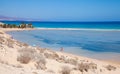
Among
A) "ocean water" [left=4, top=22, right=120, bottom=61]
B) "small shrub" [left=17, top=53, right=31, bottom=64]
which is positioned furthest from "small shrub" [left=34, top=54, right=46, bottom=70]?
"ocean water" [left=4, top=22, right=120, bottom=61]

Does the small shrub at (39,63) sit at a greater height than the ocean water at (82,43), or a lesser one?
greater

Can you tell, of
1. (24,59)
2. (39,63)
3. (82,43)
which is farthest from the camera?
(82,43)

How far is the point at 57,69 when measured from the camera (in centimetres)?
1157

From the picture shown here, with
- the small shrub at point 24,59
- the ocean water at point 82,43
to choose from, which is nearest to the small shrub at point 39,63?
the small shrub at point 24,59

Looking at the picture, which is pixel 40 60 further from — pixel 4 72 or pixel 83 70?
pixel 4 72

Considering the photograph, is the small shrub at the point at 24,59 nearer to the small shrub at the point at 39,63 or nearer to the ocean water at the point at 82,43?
the small shrub at the point at 39,63

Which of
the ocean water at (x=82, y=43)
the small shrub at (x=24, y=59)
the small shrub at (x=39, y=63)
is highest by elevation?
the small shrub at (x=24, y=59)

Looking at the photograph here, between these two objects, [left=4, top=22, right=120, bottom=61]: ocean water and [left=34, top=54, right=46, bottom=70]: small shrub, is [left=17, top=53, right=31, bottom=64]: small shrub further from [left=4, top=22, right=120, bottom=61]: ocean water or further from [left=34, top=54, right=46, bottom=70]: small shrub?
[left=4, top=22, right=120, bottom=61]: ocean water

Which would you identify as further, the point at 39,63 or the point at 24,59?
the point at 39,63

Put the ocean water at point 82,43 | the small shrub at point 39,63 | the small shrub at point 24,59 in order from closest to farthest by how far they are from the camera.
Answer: the small shrub at point 39,63 < the small shrub at point 24,59 < the ocean water at point 82,43

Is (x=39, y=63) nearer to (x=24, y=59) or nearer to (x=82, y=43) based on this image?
(x=24, y=59)

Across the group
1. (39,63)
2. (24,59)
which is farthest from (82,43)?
(24,59)

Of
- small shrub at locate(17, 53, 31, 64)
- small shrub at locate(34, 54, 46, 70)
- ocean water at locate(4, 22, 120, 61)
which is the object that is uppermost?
small shrub at locate(17, 53, 31, 64)

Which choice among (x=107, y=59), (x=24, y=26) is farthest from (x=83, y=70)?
(x=24, y=26)
